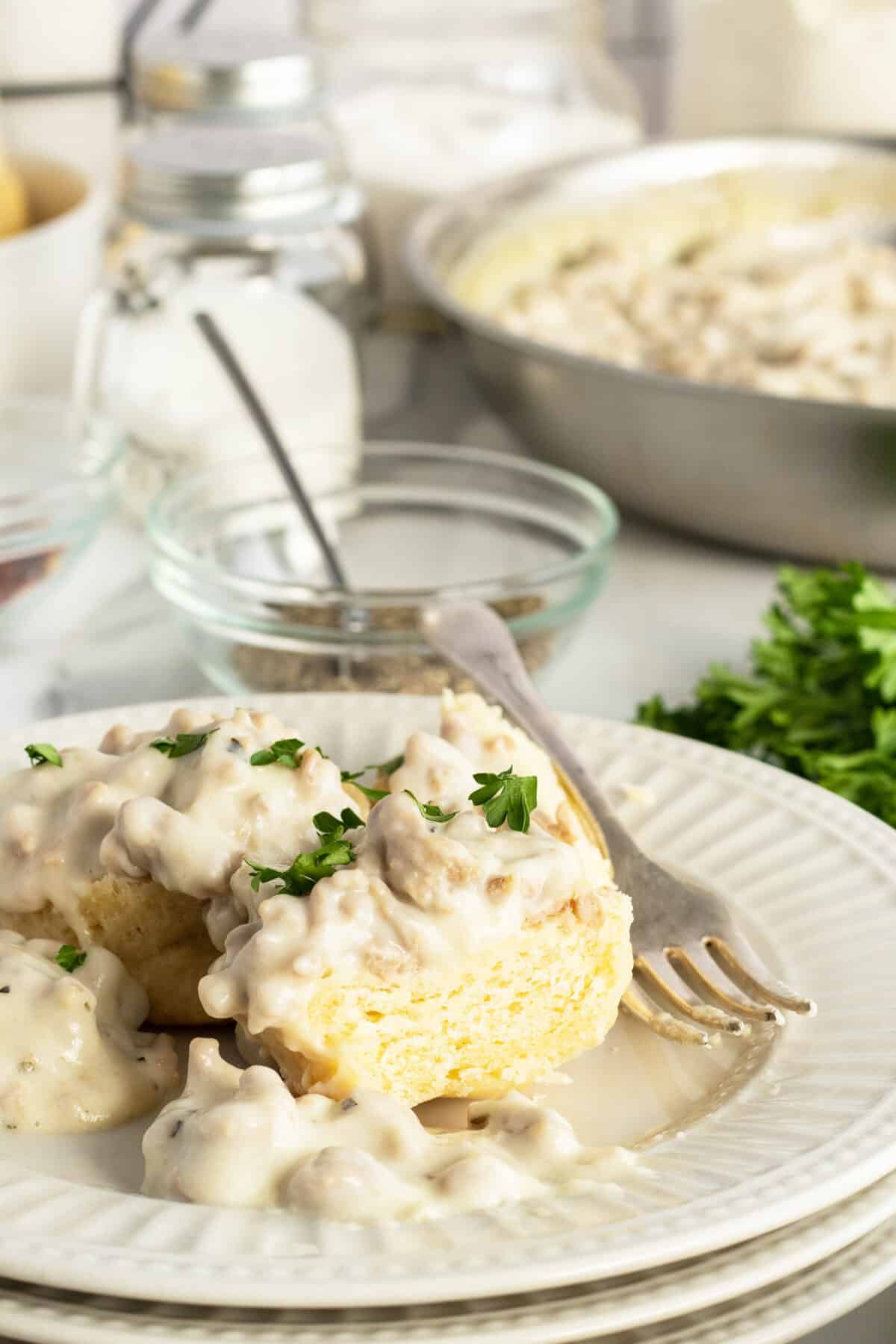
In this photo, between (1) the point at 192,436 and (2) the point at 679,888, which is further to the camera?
(1) the point at 192,436

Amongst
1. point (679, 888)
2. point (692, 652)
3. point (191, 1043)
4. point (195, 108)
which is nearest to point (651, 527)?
point (692, 652)

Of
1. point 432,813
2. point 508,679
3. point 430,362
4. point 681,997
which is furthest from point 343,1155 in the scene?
point 430,362

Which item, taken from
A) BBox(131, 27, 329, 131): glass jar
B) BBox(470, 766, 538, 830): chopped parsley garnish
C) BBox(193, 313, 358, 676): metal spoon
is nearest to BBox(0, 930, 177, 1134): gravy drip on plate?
BBox(470, 766, 538, 830): chopped parsley garnish

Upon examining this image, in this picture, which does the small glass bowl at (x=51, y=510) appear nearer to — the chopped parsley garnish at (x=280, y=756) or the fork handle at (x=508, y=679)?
the fork handle at (x=508, y=679)

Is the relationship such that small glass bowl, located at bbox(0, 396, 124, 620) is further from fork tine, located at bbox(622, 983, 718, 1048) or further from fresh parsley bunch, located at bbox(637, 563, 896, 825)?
fork tine, located at bbox(622, 983, 718, 1048)

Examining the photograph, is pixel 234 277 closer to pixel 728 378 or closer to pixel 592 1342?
pixel 728 378

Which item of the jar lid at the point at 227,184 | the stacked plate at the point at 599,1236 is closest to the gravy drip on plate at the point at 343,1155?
the stacked plate at the point at 599,1236
